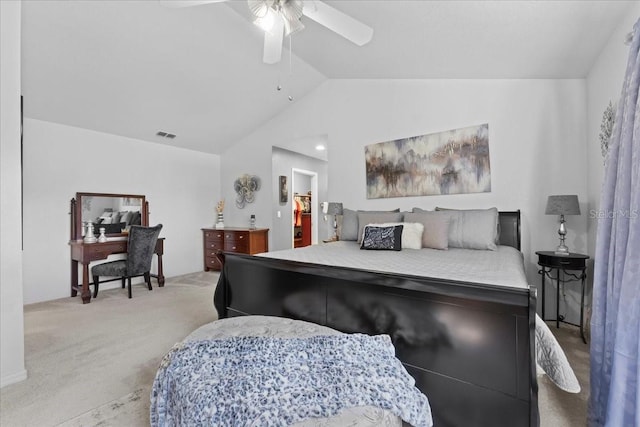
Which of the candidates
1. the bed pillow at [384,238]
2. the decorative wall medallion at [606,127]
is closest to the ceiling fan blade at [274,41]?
the bed pillow at [384,238]

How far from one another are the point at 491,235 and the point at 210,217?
15.6ft

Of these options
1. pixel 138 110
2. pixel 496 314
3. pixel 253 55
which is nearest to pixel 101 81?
pixel 138 110

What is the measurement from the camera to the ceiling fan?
180 centimetres

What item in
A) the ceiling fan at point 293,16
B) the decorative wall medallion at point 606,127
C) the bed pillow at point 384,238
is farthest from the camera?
the bed pillow at point 384,238

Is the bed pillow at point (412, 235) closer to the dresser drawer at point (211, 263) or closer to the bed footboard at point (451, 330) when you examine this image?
the bed footboard at point (451, 330)

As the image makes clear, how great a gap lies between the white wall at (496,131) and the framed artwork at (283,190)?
1445 millimetres

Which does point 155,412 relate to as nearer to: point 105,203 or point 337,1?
point 337,1

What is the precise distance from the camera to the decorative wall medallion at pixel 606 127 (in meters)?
2.24

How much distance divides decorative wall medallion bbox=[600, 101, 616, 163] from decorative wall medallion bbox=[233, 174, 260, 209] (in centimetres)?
449

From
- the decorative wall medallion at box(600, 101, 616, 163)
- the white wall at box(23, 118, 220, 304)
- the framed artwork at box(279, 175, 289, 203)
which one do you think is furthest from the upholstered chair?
the decorative wall medallion at box(600, 101, 616, 163)

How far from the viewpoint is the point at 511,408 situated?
123 cm

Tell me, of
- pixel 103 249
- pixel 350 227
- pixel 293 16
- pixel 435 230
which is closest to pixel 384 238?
pixel 435 230

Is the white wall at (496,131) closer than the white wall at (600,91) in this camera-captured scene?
No

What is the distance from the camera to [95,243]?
3.88 meters
